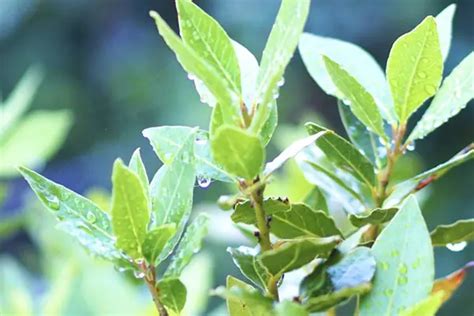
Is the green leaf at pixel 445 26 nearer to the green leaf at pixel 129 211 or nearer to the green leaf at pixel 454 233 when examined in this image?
the green leaf at pixel 454 233

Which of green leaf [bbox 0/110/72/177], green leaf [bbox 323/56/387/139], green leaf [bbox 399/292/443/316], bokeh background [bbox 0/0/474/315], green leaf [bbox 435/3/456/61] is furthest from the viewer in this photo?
bokeh background [bbox 0/0/474/315]

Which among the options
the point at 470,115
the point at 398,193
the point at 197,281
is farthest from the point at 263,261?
the point at 470,115

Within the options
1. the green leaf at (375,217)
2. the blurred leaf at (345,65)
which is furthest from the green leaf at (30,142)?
the green leaf at (375,217)

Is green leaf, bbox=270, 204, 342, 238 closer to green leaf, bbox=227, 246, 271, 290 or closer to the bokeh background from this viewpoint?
green leaf, bbox=227, 246, 271, 290

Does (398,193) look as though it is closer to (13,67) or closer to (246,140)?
(246,140)

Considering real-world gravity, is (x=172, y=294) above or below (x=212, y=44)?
below

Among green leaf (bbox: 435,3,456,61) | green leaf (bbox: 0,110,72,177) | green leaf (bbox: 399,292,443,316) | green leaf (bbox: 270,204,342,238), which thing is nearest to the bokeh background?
green leaf (bbox: 0,110,72,177)

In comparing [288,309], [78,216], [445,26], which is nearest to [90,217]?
[78,216]

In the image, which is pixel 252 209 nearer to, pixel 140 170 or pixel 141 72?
pixel 140 170
